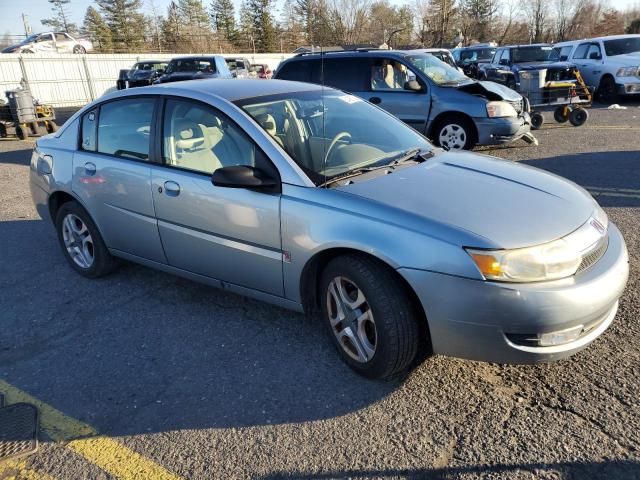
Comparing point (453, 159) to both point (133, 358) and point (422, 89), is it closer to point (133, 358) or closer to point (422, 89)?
point (133, 358)

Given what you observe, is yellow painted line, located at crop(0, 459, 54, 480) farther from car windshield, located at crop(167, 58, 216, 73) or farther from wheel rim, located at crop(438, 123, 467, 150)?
car windshield, located at crop(167, 58, 216, 73)

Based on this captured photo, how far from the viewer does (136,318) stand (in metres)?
3.77

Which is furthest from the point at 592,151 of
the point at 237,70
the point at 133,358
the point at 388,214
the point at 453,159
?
the point at 237,70

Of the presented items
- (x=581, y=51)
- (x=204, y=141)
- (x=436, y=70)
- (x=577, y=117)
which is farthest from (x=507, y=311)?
(x=581, y=51)

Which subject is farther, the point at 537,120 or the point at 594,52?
the point at 594,52

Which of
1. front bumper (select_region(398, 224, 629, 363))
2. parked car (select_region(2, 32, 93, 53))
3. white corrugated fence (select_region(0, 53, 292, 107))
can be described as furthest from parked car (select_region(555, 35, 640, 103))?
parked car (select_region(2, 32, 93, 53))

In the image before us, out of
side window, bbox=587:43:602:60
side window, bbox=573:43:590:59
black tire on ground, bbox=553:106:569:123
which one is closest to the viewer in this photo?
black tire on ground, bbox=553:106:569:123

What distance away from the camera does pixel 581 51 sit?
56.1 ft

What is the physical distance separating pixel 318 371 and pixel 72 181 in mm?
2700

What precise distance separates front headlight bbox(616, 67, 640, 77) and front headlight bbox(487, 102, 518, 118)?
29.6 ft

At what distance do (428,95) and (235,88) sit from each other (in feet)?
18.9

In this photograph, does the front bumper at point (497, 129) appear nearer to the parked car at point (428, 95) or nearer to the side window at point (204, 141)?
the parked car at point (428, 95)

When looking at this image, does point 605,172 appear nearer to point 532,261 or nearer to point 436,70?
point 436,70

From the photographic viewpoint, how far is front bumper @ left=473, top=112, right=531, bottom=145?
8508 millimetres
